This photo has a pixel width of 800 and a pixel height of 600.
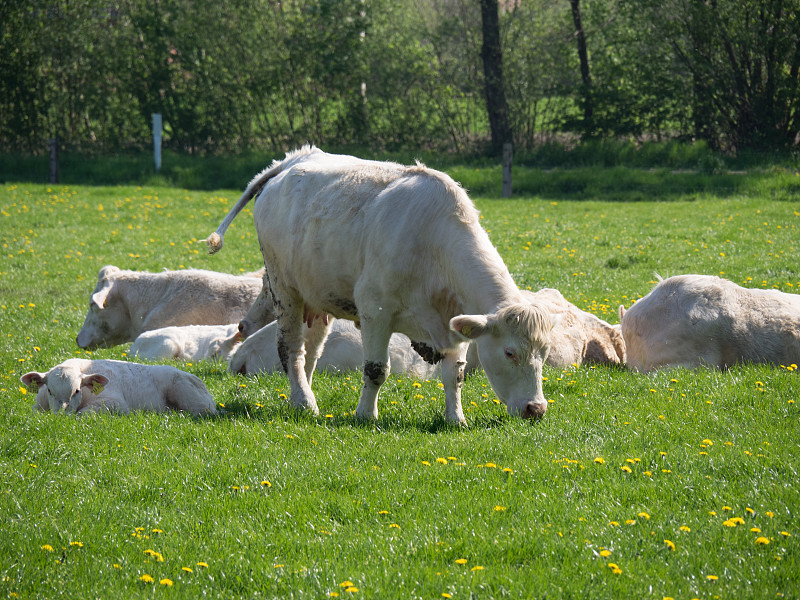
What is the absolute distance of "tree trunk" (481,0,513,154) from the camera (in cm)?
2824

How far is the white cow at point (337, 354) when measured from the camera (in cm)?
877

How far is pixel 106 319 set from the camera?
11625 millimetres

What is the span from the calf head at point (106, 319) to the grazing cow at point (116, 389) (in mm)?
3526

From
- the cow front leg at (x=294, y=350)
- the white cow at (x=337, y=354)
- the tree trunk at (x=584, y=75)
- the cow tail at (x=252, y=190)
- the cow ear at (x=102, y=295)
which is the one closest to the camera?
the cow front leg at (x=294, y=350)

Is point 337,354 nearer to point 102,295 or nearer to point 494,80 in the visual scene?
point 102,295

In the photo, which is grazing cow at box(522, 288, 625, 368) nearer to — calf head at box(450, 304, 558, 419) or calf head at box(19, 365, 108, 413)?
calf head at box(450, 304, 558, 419)

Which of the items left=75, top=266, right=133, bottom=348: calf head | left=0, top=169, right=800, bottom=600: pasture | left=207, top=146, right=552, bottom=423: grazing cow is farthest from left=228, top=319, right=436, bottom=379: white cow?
left=75, top=266, right=133, bottom=348: calf head

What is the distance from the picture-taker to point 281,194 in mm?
7965

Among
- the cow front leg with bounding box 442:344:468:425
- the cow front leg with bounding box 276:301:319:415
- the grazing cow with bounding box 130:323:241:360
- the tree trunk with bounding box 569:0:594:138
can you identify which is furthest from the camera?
the tree trunk with bounding box 569:0:594:138

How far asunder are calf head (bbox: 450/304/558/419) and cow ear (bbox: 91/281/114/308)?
6.49 m

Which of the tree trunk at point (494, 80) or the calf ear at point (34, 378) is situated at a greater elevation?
the tree trunk at point (494, 80)

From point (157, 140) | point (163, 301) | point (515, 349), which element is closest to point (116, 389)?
point (515, 349)

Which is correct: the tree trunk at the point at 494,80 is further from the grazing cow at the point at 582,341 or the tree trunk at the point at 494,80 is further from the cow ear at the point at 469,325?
the cow ear at the point at 469,325

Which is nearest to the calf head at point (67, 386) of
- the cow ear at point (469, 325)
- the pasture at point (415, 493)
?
the pasture at point (415, 493)
